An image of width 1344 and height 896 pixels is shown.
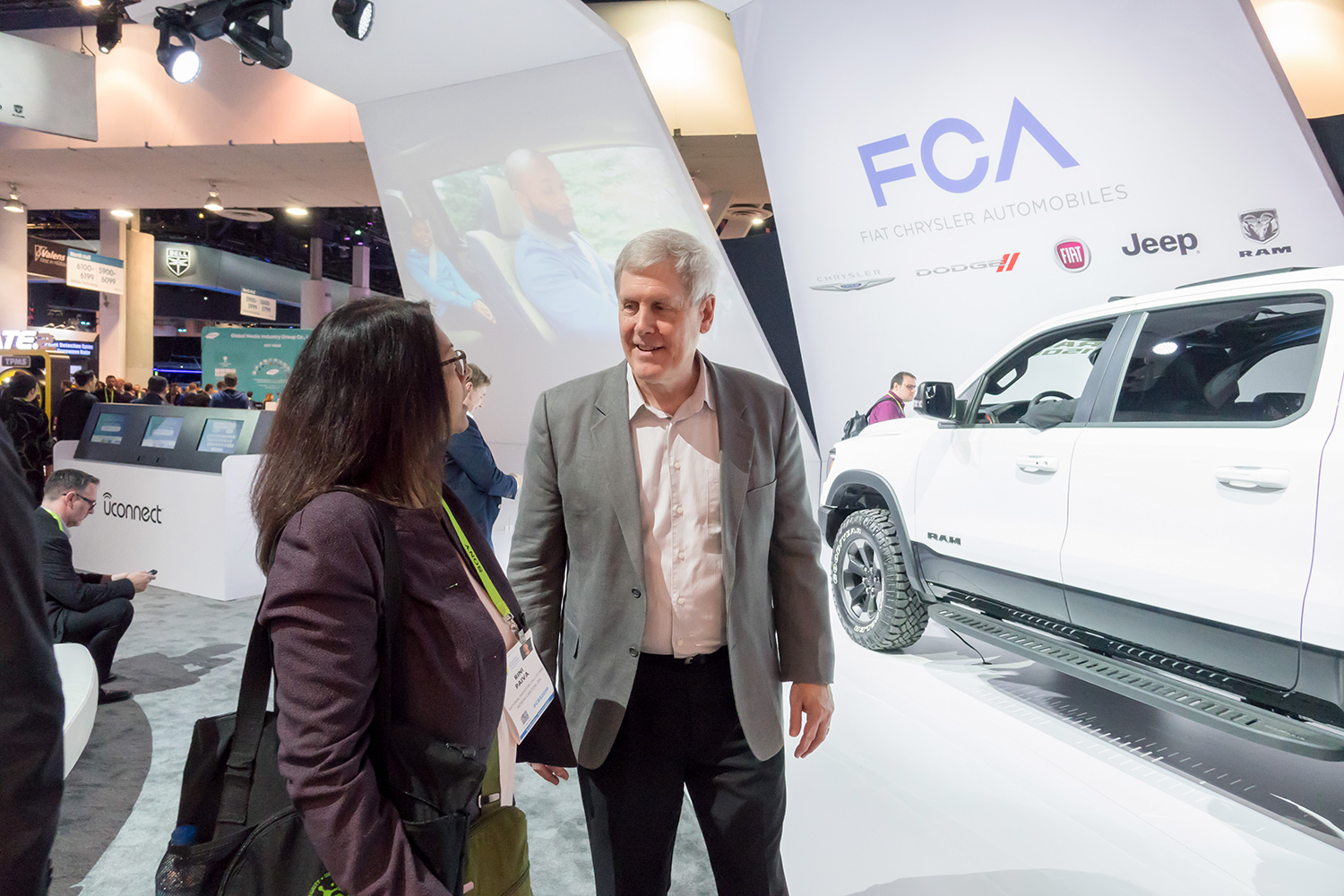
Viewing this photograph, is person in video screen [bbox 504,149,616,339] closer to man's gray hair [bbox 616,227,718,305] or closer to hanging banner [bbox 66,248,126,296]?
man's gray hair [bbox 616,227,718,305]

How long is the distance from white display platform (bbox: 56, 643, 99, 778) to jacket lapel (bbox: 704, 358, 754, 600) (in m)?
1.99

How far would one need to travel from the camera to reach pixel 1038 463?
10.0 feet

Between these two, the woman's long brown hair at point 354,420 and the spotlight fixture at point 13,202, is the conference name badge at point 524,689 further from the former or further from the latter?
the spotlight fixture at point 13,202

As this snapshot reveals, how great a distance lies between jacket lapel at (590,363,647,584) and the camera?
1.56 m

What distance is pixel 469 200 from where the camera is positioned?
9.01 meters

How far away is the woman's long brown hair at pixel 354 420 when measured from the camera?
1087 millimetres

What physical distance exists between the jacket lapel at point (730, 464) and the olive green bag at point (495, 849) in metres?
0.54

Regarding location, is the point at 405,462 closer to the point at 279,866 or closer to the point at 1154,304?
the point at 279,866

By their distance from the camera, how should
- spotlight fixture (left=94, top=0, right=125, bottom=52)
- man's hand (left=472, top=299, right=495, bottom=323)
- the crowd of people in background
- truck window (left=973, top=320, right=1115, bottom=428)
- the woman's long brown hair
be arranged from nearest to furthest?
1. the woman's long brown hair
2. truck window (left=973, top=320, right=1115, bottom=428)
3. the crowd of people in background
4. spotlight fixture (left=94, top=0, right=125, bottom=52)
5. man's hand (left=472, top=299, right=495, bottom=323)

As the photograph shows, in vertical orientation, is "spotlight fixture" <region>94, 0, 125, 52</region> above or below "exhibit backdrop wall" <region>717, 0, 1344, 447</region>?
above

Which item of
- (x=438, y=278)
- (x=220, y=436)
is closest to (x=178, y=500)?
(x=220, y=436)

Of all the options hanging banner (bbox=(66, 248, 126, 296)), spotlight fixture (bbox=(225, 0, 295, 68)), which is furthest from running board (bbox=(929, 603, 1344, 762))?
hanging banner (bbox=(66, 248, 126, 296))

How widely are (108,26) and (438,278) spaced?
384 cm

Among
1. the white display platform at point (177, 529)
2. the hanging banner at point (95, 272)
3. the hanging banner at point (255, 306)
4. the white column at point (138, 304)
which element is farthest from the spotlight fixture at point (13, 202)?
the white display platform at point (177, 529)
